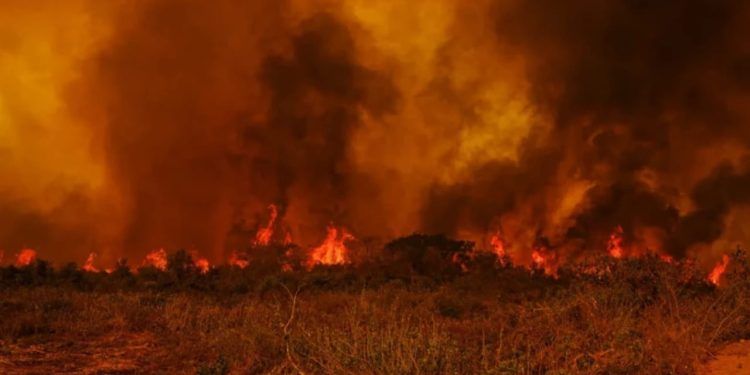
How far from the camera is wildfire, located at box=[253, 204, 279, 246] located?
33469mm

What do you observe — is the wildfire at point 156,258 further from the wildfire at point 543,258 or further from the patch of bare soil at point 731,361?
the patch of bare soil at point 731,361

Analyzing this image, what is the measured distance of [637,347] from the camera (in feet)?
25.6

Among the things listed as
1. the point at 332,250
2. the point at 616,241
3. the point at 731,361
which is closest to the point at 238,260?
the point at 332,250

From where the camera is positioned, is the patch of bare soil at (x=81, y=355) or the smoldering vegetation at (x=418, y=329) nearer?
the smoldering vegetation at (x=418, y=329)

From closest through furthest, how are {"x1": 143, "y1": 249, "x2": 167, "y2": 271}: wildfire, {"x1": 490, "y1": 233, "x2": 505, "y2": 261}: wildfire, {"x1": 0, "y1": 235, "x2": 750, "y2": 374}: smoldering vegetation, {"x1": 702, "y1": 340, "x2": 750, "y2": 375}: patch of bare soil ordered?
{"x1": 0, "y1": 235, "x2": 750, "y2": 374}: smoldering vegetation, {"x1": 702, "y1": 340, "x2": 750, "y2": 375}: patch of bare soil, {"x1": 143, "y1": 249, "x2": 167, "y2": 271}: wildfire, {"x1": 490, "y1": 233, "x2": 505, "y2": 261}: wildfire

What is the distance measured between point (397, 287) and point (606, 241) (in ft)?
45.7

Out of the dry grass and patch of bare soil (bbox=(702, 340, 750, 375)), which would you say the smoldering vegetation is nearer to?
the dry grass

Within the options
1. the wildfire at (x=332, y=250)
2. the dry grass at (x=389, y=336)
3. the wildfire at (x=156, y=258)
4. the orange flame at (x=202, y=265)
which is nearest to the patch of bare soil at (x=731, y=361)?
the dry grass at (x=389, y=336)

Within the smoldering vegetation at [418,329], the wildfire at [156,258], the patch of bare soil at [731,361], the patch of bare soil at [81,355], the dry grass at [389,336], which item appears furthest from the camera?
the wildfire at [156,258]

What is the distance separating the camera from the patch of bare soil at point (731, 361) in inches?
310

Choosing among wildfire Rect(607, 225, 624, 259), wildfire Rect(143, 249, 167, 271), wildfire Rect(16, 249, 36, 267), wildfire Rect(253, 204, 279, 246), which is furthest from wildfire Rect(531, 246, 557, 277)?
wildfire Rect(16, 249, 36, 267)

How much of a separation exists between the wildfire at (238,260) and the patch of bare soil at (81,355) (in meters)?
18.8

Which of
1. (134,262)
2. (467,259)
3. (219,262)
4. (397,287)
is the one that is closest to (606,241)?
(467,259)

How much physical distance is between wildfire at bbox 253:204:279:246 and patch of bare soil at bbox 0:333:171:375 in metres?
21.5
